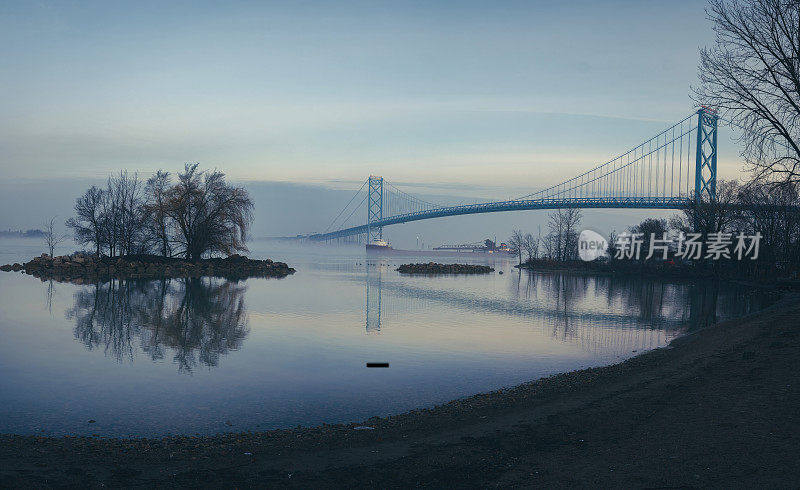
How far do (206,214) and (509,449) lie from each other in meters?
42.9

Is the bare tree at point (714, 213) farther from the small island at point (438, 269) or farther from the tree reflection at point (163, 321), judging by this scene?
the tree reflection at point (163, 321)

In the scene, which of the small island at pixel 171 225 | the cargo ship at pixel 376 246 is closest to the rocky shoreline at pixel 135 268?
the small island at pixel 171 225

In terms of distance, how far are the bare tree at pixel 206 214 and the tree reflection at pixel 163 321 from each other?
15.8 metres

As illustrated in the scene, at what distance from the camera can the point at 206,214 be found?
4606 centimetres

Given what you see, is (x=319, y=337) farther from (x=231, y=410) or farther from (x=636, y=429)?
(x=636, y=429)

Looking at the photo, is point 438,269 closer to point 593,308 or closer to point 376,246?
point 593,308

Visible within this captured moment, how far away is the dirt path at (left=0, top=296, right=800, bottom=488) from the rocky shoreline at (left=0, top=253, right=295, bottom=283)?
33.8 m

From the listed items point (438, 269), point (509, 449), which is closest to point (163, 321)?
point (509, 449)

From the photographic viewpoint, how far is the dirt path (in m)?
5.72

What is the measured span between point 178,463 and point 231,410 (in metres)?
2.57

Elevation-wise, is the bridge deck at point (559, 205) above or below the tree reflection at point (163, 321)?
above

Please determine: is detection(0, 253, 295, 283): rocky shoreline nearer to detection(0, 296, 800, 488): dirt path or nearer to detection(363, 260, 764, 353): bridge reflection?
detection(363, 260, 764, 353): bridge reflection

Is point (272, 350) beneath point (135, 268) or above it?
beneath

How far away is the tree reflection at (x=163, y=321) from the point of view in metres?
13.8
